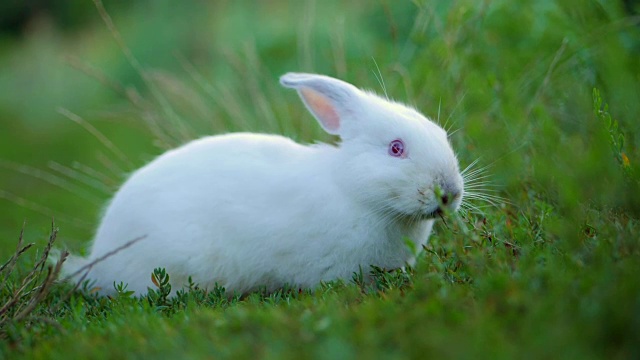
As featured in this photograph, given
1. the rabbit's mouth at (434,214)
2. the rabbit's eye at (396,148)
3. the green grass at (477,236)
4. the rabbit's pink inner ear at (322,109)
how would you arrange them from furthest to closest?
the rabbit's pink inner ear at (322,109)
the rabbit's eye at (396,148)
the rabbit's mouth at (434,214)
the green grass at (477,236)

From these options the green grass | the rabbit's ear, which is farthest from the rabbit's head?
the green grass

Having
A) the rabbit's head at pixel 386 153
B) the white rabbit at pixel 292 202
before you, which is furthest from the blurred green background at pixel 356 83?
the white rabbit at pixel 292 202

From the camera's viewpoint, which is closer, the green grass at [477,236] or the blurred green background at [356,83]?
the green grass at [477,236]

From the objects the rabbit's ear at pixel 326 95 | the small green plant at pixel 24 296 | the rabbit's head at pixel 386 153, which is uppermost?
the rabbit's ear at pixel 326 95

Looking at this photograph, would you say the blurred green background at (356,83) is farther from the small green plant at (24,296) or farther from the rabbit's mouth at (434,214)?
the small green plant at (24,296)

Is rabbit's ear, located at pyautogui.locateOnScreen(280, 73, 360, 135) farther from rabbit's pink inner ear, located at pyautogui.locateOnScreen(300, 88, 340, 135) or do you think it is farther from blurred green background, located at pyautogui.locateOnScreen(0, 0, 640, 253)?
blurred green background, located at pyautogui.locateOnScreen(0, 0, 640, 253)

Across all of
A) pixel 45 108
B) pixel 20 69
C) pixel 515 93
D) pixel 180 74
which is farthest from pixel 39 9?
pixel 515 93

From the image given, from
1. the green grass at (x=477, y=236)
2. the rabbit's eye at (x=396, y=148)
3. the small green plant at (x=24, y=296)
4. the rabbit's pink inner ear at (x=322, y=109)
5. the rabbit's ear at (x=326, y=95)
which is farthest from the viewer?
the rabbit's pink inner ear at (x=322, y=109)
